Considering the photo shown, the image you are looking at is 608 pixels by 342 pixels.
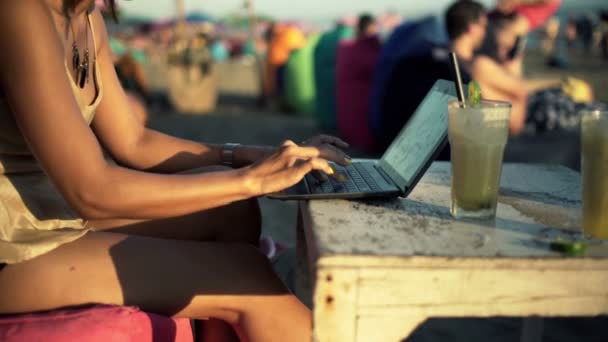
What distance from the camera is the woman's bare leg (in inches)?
42.8

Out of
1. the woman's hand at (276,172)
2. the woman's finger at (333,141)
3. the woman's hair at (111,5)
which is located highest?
the woman's hair at (111,5)

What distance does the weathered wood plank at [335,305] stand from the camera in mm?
933

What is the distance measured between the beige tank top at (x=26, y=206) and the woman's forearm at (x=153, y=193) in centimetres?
13

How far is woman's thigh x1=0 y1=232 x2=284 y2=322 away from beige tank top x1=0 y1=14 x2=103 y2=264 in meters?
0.02

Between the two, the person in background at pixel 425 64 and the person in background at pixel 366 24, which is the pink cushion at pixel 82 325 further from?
the person in background at pixel 366 24

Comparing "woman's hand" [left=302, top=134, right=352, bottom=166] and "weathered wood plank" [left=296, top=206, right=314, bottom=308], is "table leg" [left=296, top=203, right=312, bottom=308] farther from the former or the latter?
"woman's hand" [left=302, top=134, right=352, bottom=166]

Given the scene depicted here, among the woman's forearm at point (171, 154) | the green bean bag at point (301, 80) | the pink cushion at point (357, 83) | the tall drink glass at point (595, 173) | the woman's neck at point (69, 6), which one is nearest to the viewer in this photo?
the tall drink glass at point (595, 173)

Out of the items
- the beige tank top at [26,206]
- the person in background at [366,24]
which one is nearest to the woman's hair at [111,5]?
the beige tank top at [26,206]

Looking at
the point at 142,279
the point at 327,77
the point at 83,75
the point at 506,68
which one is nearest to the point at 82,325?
the point at 142,279

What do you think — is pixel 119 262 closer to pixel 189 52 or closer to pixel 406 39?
pixel 406 39

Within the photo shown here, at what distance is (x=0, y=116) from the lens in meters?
1.16

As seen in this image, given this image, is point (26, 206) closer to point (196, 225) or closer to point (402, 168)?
point (196, 225)

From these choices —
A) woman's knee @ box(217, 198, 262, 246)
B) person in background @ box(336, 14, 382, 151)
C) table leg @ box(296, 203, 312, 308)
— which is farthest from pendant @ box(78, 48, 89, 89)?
person in background @ box(336, 14, 382, 151)

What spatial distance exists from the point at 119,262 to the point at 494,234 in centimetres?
70
